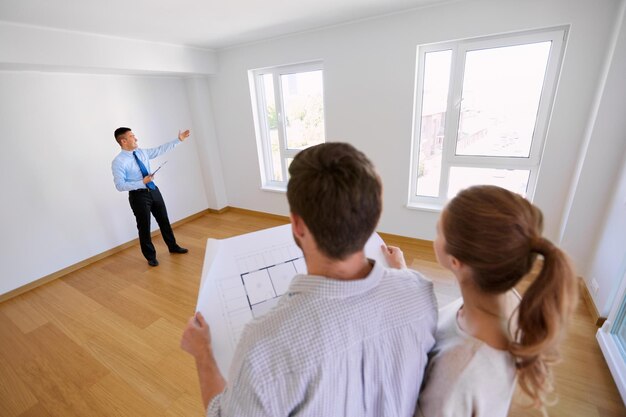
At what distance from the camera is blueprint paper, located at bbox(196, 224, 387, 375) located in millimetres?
779

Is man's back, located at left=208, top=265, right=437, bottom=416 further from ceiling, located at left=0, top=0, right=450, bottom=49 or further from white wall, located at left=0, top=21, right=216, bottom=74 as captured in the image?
white wall, located at left=0, top=21, right=216, bottom=74

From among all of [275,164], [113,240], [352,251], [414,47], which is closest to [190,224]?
[113,240]

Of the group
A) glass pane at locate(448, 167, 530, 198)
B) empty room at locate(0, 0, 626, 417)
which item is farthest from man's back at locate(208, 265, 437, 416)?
A: glass pane at locate(448, 167, 530, 198)

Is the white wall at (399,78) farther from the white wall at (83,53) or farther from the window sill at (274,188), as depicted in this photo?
the white wall at (83,53)

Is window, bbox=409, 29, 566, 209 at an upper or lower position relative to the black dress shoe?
upper

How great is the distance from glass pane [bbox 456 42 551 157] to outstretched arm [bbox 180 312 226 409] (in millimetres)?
2796

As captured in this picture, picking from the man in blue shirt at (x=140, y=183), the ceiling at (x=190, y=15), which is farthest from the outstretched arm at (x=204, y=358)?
the man in blue shirt at (x=140, y=183)

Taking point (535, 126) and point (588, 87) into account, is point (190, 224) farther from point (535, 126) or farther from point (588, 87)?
point (588, 87)

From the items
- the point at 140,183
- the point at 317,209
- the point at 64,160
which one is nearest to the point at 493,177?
the point at 317,209

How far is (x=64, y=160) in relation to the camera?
9.54ft

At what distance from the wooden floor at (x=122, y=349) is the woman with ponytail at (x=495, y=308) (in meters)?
1.20

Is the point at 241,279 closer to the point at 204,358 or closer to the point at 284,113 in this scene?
the point at 204,358

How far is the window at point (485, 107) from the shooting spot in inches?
91.1

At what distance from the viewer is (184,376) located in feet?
5.74
